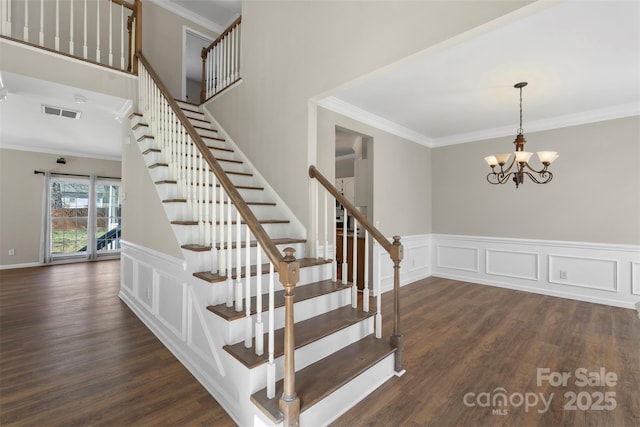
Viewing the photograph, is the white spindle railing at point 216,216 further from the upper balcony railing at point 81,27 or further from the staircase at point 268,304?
the upper balcony railing at point 81,27

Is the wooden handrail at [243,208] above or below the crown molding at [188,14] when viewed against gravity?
below

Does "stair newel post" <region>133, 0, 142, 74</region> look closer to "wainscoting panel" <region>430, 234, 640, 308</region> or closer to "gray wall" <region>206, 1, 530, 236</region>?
"gray wall" <region>206, 1, 530, 236</region>

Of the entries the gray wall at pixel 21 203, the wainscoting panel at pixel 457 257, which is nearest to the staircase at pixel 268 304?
the wainscoting panel at pixel 457 257

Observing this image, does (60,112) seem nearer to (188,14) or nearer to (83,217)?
(188,14)

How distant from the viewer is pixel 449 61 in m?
2.69

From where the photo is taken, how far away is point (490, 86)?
319cm

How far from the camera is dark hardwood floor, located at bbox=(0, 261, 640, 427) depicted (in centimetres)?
179

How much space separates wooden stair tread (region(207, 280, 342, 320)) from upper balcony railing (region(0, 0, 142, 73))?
3.50 meters

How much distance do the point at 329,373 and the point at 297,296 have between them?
61 centimetres

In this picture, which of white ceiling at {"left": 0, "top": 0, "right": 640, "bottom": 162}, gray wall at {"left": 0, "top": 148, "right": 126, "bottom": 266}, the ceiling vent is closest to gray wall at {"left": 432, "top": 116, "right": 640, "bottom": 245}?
white ceiling at {"left": 0, "top": 0, "right": 640, "bottom": 162}

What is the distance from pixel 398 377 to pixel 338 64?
2.61m

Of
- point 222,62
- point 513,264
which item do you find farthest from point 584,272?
point 222,62

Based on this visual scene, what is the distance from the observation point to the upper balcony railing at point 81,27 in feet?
11.6

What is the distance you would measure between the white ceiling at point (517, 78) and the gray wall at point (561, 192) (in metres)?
0.24
